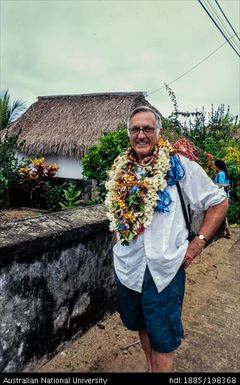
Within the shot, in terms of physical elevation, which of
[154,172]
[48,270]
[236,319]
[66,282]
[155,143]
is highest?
[155,143]

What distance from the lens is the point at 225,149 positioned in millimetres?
10258

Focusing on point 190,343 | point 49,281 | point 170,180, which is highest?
point 170,180

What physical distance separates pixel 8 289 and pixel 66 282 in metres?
0.63

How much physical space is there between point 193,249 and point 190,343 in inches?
52.8

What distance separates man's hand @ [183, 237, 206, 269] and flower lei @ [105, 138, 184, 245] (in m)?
0.30

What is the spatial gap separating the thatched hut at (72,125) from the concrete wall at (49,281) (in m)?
12.2

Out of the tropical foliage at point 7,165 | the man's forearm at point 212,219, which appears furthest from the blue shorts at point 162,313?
the tropical foliage at point 7,165

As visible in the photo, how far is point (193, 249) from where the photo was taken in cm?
217

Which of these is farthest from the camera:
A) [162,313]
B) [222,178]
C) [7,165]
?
[7,165]

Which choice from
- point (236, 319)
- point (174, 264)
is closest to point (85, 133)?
point (236, 319)

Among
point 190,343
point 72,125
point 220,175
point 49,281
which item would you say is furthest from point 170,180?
point 72,125

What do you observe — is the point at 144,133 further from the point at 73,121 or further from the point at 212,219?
the point at 73,121

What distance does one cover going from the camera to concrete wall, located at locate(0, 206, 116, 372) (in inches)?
88.2

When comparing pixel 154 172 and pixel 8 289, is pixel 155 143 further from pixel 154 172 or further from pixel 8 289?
pixel 8 289
